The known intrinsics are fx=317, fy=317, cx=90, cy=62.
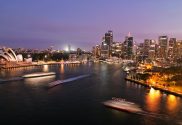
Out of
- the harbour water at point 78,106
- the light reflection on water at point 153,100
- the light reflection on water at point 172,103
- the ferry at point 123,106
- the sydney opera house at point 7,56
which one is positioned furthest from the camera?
the sydney opera house at point 7,56

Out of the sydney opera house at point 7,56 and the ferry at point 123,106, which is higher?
the sydney opera house at point 7,56

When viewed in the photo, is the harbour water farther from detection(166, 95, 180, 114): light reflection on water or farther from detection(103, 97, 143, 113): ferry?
detection(103, 97, 143, 113): ferry

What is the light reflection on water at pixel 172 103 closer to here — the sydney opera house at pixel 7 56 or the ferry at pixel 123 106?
the ferry at pixel 123 106

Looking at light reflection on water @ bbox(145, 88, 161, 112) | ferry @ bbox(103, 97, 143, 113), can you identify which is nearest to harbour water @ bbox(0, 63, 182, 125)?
light reflection on water @ bbox(145, 88, 161, 112)

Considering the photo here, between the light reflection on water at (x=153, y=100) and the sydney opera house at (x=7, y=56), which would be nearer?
the light reflection on water at (x=153, y=100)

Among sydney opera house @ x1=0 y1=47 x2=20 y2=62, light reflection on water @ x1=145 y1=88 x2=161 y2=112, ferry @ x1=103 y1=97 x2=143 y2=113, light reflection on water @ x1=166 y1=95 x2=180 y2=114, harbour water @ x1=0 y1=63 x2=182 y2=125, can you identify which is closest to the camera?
harbour water @ x1=0 y1=63 x2=182 y2=125

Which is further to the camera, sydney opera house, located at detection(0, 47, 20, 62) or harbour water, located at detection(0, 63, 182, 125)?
sydney opera house, located at detection(0, 47, 20, 62)

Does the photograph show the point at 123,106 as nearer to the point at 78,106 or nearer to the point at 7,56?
the point at 78,106

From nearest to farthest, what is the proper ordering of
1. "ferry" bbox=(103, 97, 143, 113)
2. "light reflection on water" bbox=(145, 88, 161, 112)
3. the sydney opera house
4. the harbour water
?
the harbour water
"ferry" bbox=(103, 97, 143, 113)
"light reflection on water" bbox=(145, 88, 161, 112)
the sydney opera house

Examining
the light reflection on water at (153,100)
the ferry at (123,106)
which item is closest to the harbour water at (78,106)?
the light reflection on water at (153,100)

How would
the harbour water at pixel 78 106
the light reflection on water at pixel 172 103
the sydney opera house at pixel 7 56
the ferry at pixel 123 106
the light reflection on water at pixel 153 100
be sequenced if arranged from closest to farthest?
the harbour water at pixel 78 106 → the ferry at pixel 123 106 → the light reflection on water at pixel 172 103 → the light reflection on water at pixel 153 100 → the sydney opera house at pixel 7 56

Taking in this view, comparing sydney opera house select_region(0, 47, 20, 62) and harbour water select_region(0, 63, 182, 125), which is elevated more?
sydney opera house select_region(0, 47, 20, 62)
